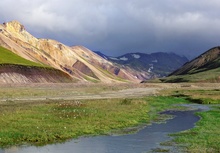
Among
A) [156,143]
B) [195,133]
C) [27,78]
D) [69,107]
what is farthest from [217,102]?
[27,78]

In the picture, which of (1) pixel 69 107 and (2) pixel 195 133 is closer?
(2) pixel 195 133

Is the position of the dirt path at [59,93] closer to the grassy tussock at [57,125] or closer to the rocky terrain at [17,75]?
the grassy tussock at [57,125]

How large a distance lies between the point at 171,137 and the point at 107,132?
6951mm

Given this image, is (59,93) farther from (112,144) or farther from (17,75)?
(17,75)

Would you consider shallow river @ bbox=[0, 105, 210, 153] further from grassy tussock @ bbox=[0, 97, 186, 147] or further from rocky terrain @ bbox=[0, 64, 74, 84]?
rocky terrain @ bbox=[0, 64, 74, 84]

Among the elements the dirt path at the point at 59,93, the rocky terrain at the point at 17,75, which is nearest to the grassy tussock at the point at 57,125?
the dirt path at the point at 59,93

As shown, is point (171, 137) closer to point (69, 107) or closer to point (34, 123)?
point (34, 123)

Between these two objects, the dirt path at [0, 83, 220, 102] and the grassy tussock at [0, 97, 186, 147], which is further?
the dirt path at [0, 83, 220, 102]

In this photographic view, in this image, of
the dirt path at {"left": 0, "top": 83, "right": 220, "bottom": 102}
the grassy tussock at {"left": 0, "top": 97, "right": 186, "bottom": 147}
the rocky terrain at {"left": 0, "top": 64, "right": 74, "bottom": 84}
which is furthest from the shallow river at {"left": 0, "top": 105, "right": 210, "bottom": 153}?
the rocky terrain at {"left": 0, "top": 64, "right": 74, "bottom": 84}

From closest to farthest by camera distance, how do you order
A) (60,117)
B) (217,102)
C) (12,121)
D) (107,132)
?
(107,132) → (12,121) → (60,117) → (217,102)

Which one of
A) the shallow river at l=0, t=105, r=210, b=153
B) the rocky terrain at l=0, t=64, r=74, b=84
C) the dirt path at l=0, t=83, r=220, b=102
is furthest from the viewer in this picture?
the rocky terrain at l=0, t=64, r=74, b=84

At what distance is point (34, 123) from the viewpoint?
37.5m

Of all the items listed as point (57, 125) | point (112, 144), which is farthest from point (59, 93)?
point (112, 144)

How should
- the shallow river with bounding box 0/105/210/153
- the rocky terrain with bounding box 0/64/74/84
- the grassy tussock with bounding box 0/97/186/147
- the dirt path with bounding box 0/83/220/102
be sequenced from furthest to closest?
the rocky terrain with bounding box 0/64/74/84 < the dirt path with bounding box 0/83/220/102 < the grassy tussock with bounding box 0/97/186/147 < the shallow river with bounding box 0/105/210/153
